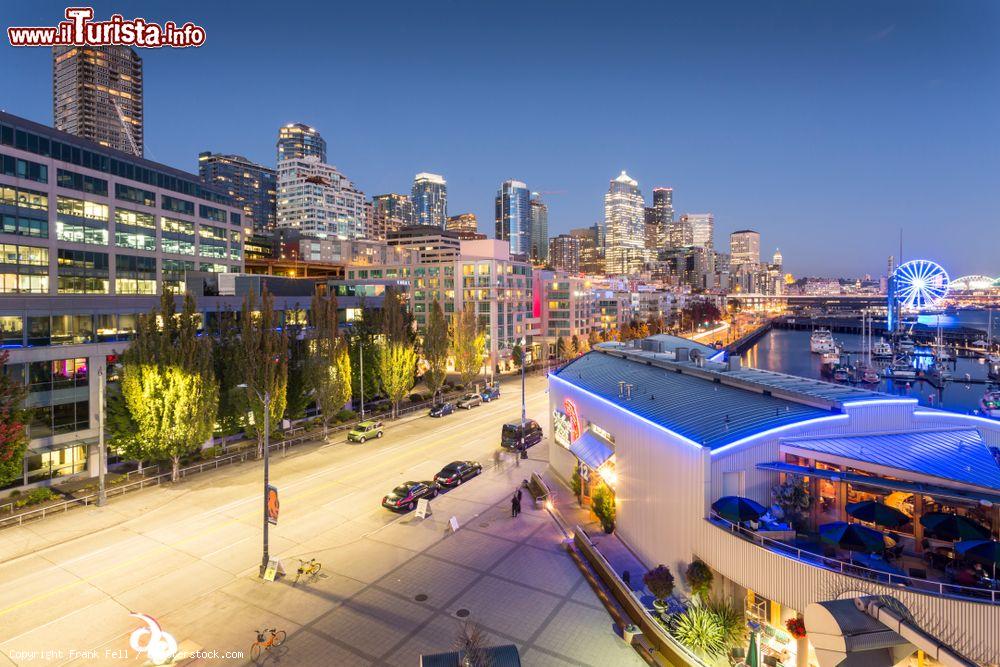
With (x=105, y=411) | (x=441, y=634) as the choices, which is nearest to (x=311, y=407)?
(x=105, y=411)

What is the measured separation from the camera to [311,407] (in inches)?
2149

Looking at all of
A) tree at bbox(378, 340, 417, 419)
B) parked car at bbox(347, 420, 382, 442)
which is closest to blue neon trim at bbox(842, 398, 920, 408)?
parked car at bbox(347, 420, 382, 442)

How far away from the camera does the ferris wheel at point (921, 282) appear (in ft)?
419

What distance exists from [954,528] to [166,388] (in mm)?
39495

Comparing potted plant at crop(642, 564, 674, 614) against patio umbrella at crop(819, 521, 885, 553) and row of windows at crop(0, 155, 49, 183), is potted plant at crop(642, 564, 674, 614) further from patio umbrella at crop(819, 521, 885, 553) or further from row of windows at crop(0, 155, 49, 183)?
row of windows at crop(0, 155, 49, 183)

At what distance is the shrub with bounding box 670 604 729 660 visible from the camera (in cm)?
1688

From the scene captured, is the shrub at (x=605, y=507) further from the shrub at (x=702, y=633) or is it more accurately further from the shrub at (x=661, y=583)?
the shrub at (x=702, y=633)

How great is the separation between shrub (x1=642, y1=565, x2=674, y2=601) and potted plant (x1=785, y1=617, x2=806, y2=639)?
4.20 meters

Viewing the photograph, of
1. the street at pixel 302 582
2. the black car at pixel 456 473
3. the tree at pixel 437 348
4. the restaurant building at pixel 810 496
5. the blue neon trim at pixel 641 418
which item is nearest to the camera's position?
the restaurant building at pixel 810 496

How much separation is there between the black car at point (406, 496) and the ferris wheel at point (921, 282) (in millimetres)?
146711

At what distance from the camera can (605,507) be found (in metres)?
26.7

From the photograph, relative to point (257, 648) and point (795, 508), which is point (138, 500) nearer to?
point (257, 648)

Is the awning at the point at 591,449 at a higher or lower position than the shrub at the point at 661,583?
higher

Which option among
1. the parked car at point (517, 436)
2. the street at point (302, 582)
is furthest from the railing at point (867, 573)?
the parked car at point (517, 436)
